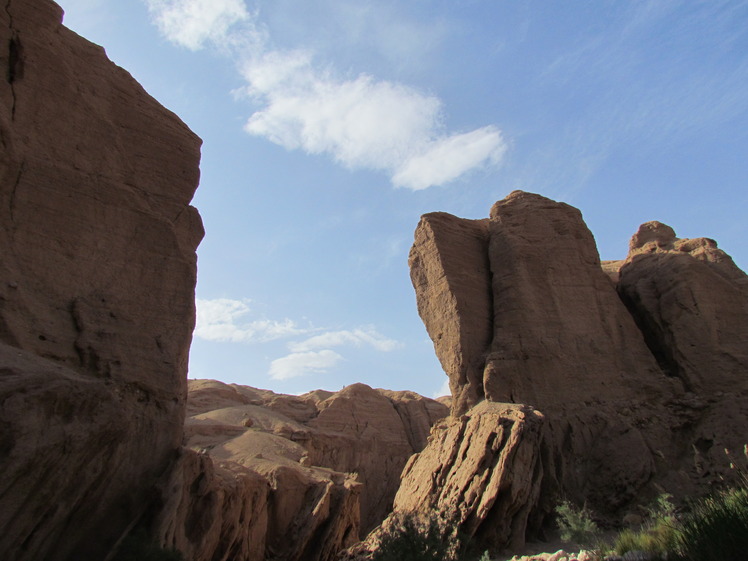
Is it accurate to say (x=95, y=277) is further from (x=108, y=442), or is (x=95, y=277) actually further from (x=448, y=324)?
(x=448, y=324)

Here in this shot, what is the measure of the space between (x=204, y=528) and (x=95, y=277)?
6.89m

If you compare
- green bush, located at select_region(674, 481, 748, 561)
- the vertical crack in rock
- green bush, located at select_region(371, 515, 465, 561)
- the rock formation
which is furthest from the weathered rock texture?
the vertical crack in rock

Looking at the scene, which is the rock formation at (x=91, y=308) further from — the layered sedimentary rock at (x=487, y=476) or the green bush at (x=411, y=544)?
the layered sedimentary rock at (x=487, y=476)

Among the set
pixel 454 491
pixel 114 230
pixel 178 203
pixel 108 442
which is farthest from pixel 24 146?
pixel 454 491

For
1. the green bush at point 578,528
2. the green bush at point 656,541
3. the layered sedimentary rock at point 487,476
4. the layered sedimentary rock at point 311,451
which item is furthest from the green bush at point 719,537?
the layered sedimentary rock at point 311,451

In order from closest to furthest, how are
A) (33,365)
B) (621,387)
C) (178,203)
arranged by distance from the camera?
(33,365) → (178,203) → (621,387)

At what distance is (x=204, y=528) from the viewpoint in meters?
14.8

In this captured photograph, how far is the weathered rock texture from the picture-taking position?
A: 65.9ft

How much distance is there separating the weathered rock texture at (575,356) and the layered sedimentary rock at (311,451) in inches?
200

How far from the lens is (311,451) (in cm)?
4012

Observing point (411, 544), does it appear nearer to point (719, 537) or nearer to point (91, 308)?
point (719, 537)

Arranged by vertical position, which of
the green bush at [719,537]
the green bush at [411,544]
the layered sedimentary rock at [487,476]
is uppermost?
the layered sedimentary rock at [487,476]

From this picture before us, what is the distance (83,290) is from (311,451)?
96.5ft

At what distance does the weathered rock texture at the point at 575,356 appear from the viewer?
20.1 m
